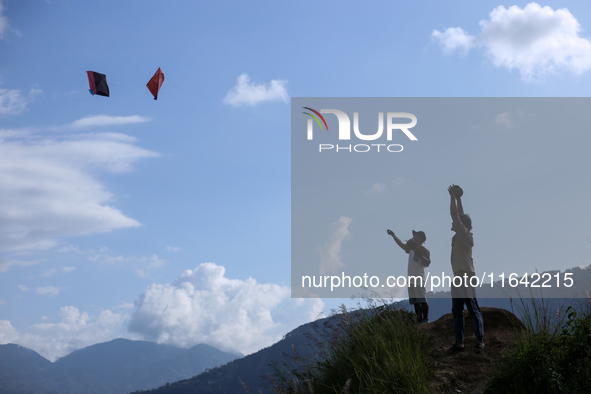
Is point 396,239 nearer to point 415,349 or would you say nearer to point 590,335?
point 415,349

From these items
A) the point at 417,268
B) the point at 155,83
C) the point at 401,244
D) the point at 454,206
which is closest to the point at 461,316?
the point at 454,206

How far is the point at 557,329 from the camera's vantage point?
472 centimetres

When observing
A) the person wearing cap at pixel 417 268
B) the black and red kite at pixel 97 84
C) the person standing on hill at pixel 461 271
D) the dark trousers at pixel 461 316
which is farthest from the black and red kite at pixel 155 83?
the dark trousers at pixel 461 316

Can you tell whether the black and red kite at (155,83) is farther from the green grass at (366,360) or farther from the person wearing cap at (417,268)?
the green grass at (366,360)

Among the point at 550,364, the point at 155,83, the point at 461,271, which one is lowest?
the point at 550,364

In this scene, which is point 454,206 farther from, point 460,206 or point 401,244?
point 401,244

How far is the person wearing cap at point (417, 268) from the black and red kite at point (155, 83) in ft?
50.0

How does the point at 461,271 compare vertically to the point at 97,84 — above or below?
below

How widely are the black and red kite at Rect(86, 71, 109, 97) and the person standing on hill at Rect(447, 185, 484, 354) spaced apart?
18.7 meters

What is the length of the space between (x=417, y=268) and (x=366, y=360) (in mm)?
3832

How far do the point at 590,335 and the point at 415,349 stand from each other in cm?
215

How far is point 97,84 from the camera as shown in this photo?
786 inches

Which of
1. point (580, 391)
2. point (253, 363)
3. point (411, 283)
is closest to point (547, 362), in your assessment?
point (580, 391)

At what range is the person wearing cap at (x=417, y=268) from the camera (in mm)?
8102
